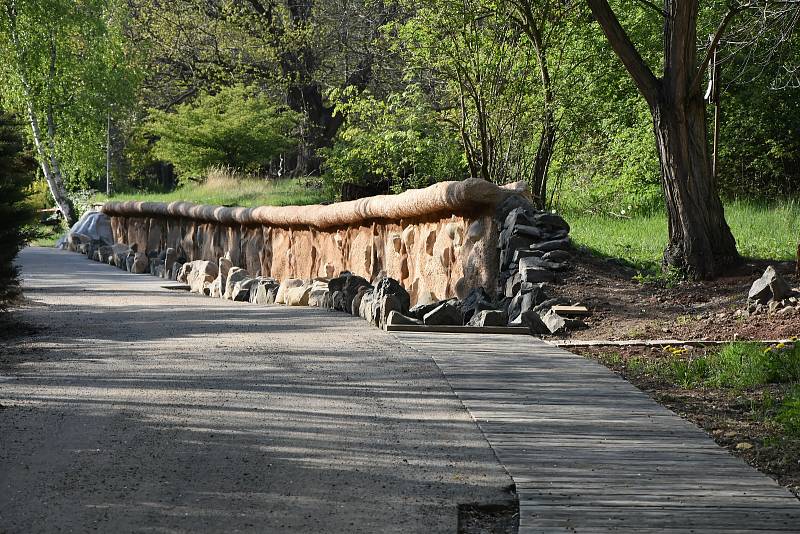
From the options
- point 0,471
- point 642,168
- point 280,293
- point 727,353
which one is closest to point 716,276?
point 727,353

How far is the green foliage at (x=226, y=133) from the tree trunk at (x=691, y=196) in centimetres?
1992

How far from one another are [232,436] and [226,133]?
2554cm

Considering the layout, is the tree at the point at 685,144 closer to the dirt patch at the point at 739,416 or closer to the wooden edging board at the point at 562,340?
the wooden edging board at the point at 562,340

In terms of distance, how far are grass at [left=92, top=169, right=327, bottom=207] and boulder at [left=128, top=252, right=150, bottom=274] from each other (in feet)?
7.23

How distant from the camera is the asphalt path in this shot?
4.31 meters

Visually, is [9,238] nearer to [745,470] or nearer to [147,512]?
[147,512]

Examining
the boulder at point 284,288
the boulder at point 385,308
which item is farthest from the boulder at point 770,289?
the boulder at point 284,288

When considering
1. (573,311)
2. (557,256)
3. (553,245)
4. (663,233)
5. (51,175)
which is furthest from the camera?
(51,175)

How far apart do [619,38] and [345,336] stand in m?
4.27

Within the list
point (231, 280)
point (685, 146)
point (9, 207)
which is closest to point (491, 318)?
point (685, 146)

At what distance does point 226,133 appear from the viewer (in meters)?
Answer: 30.4

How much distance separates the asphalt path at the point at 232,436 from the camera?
431 cm

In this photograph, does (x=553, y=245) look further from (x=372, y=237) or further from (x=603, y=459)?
(x=603, y=459)

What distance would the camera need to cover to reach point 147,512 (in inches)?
168
